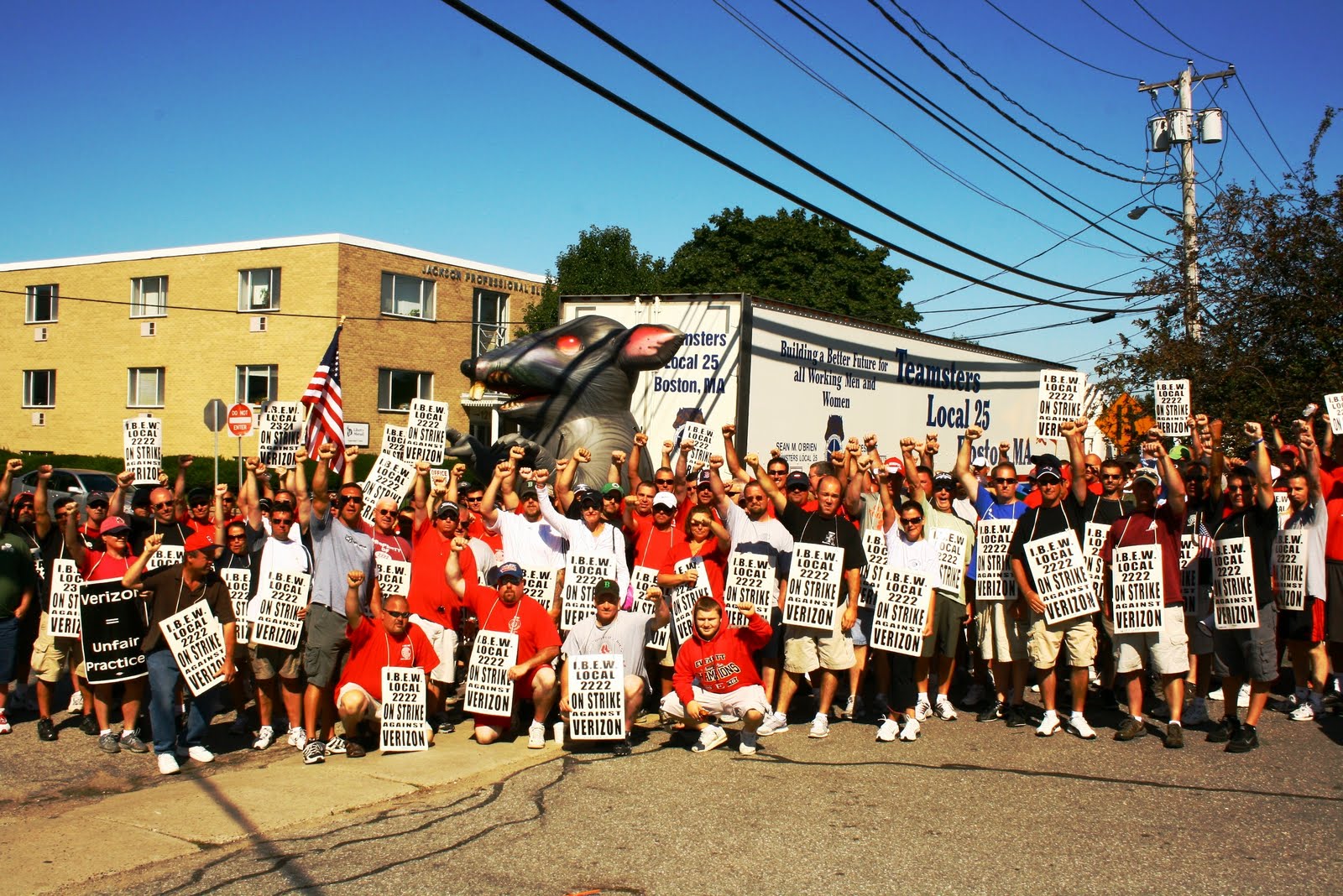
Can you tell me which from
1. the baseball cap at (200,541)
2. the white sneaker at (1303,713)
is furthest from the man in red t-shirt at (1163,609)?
the baseball cap at (200,541)

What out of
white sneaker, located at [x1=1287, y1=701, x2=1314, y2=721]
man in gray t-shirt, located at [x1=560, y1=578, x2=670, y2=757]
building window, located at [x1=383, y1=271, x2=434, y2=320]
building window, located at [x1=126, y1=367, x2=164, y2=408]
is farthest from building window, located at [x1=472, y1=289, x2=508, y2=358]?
white sneaker, located at [x1=1287, y1=701, x2=1314, y2=721]

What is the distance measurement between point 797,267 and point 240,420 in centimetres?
2450

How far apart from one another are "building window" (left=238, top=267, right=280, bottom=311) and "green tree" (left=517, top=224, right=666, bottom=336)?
7.67 m

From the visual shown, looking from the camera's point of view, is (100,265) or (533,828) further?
(100,265)

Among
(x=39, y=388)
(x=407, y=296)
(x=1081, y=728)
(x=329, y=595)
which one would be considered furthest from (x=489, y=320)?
(x=1081, y=728)

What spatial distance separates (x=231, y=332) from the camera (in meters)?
34.6

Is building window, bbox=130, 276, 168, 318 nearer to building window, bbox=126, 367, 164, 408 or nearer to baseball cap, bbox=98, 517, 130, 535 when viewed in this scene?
building window, bbox=126, 367, 164, 408

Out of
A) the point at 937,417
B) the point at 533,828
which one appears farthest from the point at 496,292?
the point at 533,828

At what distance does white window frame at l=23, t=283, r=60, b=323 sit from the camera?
3853cm

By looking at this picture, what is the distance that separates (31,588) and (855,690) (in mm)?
6281

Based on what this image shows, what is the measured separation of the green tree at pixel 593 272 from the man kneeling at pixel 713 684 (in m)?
29.3

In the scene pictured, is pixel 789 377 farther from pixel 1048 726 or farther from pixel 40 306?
pixel 40 306

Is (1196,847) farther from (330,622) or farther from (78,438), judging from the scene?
(78,438)

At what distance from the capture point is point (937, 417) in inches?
682
